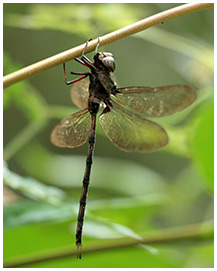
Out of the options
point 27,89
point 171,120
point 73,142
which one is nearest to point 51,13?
point 27,89

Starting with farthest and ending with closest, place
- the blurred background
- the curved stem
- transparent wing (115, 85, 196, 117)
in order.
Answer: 1. the blurred background
2. transparent wing (115, 85, 196, 117)
3. the curved stem

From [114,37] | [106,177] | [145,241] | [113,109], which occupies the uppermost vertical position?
[106,177]

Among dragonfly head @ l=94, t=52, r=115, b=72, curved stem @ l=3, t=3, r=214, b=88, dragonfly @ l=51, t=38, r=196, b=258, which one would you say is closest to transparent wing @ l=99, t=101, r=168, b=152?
dragonfly @ l=51, t=38, r=196, b=258

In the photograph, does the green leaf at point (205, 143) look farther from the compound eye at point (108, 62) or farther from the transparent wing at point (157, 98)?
the compound eye at point (108, 62)

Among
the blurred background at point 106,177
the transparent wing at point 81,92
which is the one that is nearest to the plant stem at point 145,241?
the blurred background at point 106,177

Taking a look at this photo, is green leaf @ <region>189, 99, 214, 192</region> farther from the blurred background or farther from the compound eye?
the compound eye

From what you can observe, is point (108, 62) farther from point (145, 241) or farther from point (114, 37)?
point (145, 241)

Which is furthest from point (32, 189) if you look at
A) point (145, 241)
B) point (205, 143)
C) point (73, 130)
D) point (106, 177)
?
point (106, 177)

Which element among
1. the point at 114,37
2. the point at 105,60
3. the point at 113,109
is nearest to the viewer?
the point at 114,37
